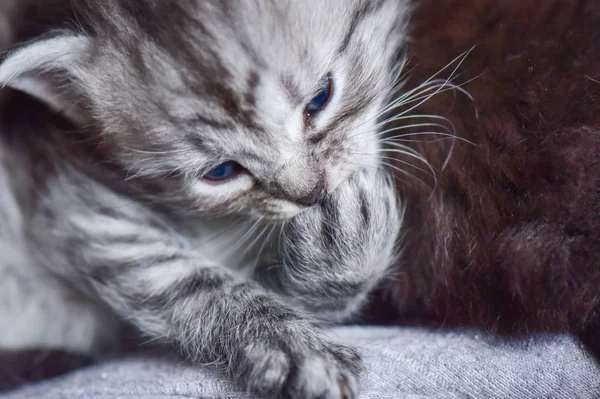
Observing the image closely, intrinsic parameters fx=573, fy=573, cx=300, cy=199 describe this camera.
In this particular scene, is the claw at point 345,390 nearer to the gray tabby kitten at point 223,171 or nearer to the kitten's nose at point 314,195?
the gray tabby kitten at point 223,171

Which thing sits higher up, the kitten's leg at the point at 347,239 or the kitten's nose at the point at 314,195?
the kitten's nose at the point at 314,195

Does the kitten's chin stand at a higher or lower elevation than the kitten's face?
lower

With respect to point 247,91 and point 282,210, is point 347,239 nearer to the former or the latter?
point 282,210

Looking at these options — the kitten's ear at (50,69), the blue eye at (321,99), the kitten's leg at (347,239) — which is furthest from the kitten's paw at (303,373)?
the kitten's ear at (50,69)

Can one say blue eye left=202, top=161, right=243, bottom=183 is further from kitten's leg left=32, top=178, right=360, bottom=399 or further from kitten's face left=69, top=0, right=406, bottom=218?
kitten's leg left=32, top=178, right=360, bottom=399

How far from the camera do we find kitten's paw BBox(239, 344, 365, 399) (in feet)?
2.85

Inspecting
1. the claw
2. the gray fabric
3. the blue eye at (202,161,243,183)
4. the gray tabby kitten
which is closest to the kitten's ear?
the gray tabby kitten

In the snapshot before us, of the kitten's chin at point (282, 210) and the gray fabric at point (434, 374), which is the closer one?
the gray fabric at point (434, 374)

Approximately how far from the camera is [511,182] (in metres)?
0.93

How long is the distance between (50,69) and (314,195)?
1.92 feet

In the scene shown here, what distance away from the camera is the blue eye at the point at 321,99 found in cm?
102

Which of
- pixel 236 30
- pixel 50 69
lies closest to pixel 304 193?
pixel 236 30

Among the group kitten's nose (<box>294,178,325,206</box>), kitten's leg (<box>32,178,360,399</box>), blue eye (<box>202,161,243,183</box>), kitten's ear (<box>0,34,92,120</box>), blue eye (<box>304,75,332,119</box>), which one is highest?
kitten's ear (<box>0,34,92,120</box>)

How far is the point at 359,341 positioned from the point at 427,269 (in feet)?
0.61
